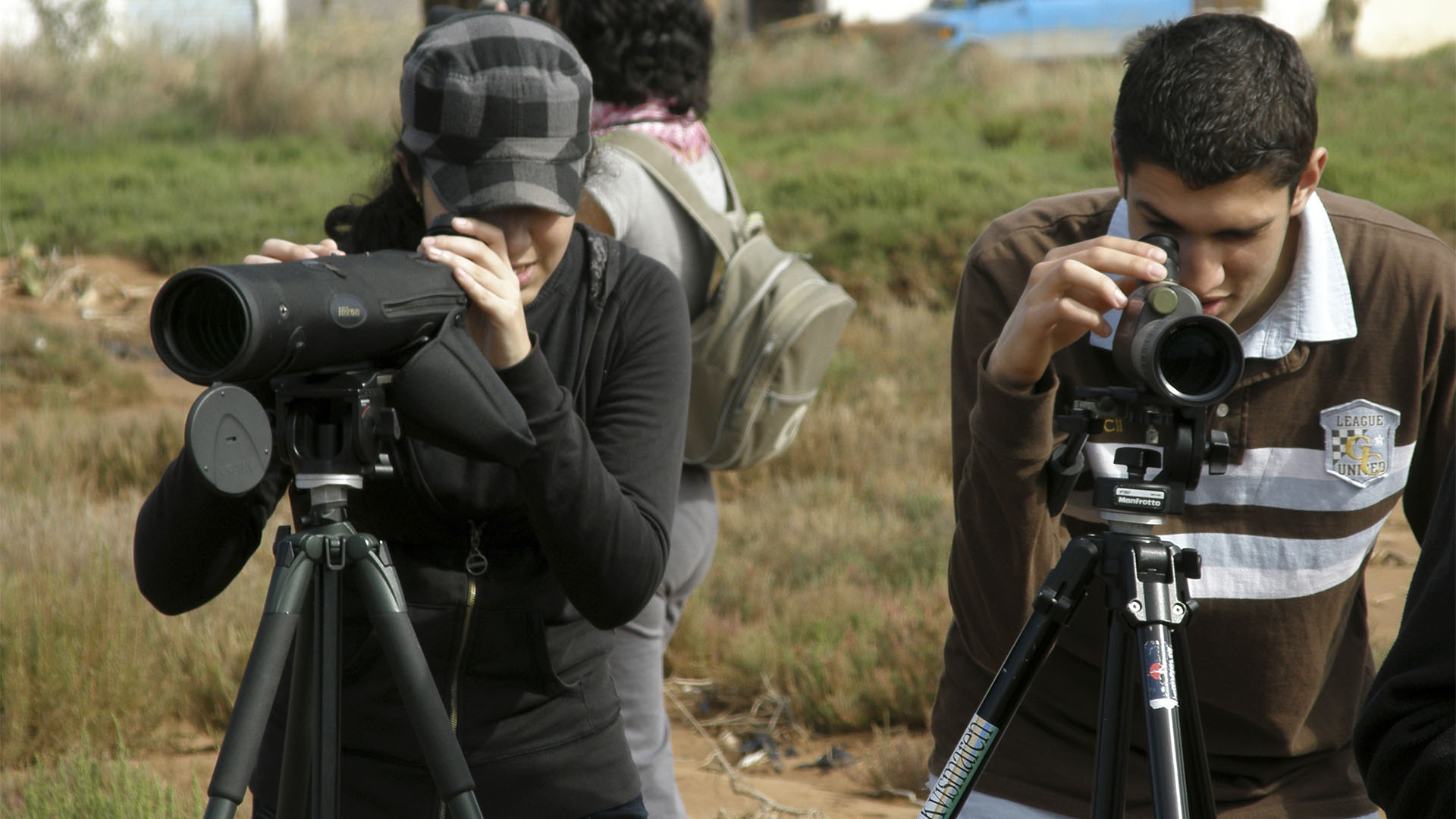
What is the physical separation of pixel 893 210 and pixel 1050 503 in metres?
9.55

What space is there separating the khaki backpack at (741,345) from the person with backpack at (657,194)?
0.13 ft

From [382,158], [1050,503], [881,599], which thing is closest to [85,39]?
[881,599]

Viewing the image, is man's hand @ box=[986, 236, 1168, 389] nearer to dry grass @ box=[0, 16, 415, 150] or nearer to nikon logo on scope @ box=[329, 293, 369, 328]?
nikon logo on scope @ box=[329, 293, 369, 328]

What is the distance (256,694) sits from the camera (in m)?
1.53

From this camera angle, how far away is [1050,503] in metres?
1.91

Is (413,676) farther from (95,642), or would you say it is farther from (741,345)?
(95,642)

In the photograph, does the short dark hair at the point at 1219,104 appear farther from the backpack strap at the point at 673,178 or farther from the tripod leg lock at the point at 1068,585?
the backpack strap at the point at 673,178

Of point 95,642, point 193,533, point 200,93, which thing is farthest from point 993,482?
point 200,93

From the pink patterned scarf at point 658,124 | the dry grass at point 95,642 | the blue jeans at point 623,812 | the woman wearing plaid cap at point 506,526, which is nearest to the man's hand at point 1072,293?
the woman wearing plaid cap at point 506,526

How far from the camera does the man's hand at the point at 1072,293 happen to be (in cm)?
172

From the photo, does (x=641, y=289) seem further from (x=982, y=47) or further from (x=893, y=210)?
(x=982, y=47)

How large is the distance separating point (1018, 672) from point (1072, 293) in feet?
1.48

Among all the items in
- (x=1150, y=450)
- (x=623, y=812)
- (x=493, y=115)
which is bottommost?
(x=623, y=812)

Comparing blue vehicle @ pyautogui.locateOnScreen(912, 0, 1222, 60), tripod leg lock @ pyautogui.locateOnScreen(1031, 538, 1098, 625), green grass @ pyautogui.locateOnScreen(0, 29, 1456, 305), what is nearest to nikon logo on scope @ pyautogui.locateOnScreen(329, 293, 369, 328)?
tripod leg lock @ pyautogui.locateOnScreen(1031, 538, 1098, 625)
